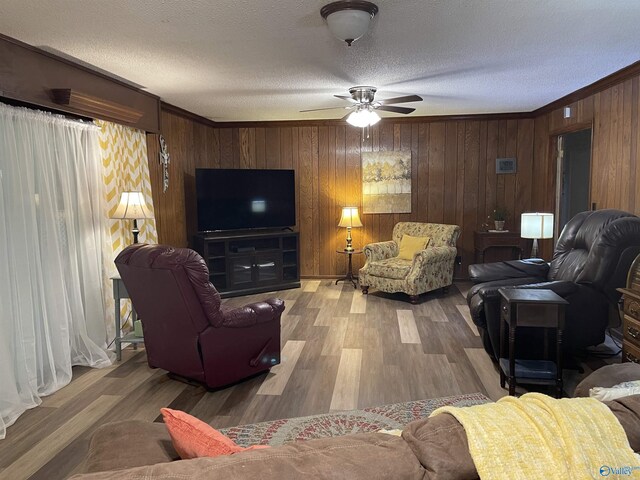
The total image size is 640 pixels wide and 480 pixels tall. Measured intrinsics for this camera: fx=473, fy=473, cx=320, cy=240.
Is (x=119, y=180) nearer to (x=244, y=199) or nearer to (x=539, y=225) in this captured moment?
(x=244, y=199)

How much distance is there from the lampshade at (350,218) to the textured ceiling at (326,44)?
197 cm

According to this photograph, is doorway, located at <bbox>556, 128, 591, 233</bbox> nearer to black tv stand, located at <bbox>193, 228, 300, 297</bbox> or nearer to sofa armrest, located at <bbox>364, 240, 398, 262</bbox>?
sofa armrest, located at <bbox>364, 240, 398, 262</bbox>

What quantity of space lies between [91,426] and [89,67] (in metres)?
2.70

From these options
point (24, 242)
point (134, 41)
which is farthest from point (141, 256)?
point (134, 41)

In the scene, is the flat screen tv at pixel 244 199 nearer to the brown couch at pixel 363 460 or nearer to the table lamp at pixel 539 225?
the table lamp at pixel 539 225

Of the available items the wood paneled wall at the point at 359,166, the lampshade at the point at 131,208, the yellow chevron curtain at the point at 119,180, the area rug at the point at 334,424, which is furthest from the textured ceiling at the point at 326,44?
the area rug at the point at 334,424

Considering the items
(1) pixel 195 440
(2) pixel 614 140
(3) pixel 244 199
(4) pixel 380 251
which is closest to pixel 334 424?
(1) pixel 195 440

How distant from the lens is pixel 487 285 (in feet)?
12.9

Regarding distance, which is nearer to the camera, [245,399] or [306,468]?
→ [306,468]

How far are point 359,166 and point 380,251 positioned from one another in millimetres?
1433

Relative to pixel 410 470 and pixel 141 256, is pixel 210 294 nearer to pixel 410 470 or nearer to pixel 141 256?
pixel 141 256

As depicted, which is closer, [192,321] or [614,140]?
[192,321]

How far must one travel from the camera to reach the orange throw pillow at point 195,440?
1092mm

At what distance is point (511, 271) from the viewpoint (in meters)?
4.38
